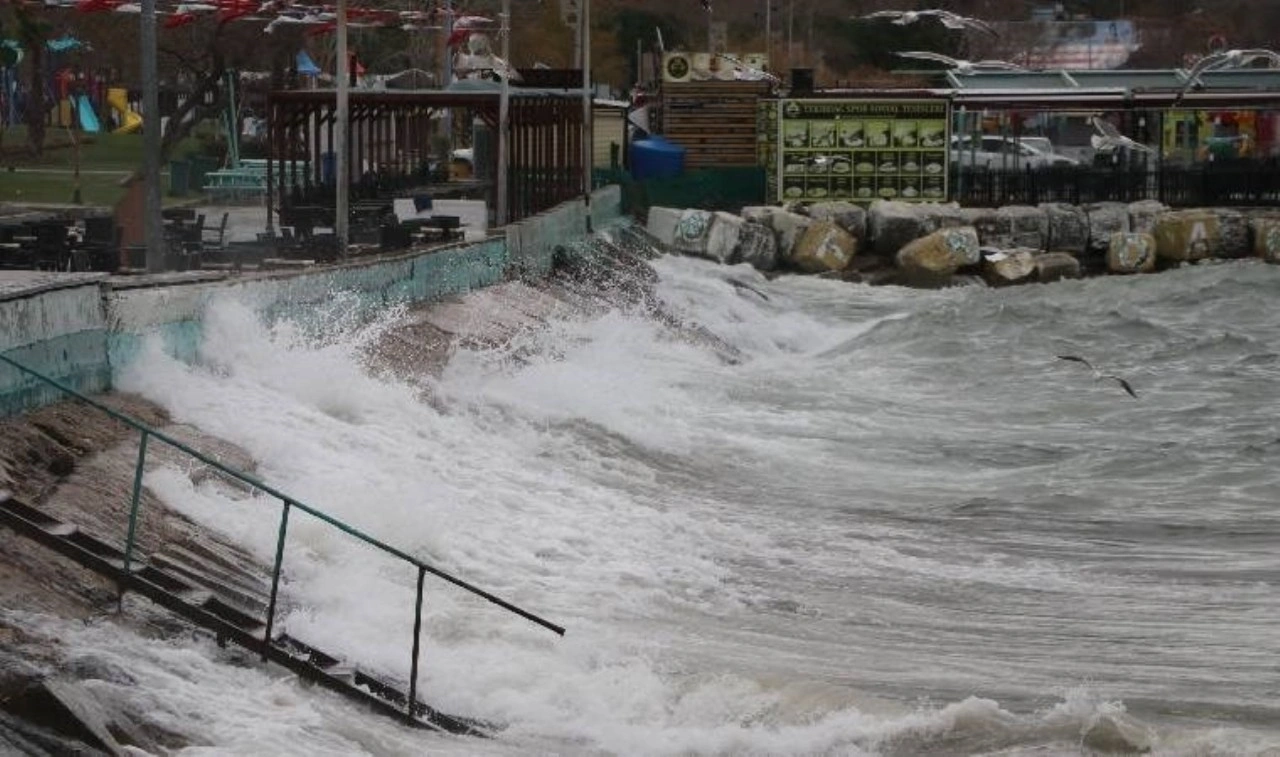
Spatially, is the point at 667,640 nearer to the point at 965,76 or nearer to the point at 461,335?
the point at 461,335

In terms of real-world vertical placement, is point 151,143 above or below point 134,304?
above

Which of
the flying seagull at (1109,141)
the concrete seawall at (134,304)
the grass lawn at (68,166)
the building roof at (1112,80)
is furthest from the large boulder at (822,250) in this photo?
the concrete seawall at (134,304)

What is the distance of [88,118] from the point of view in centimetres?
6097

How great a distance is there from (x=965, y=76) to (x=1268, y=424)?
32308mm

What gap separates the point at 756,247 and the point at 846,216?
2777mm

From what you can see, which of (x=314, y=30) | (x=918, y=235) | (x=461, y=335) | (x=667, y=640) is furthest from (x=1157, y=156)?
(x=667, y=640)

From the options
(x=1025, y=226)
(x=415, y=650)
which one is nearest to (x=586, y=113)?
(x=1025, y=226)

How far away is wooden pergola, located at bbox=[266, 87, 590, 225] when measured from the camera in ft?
124

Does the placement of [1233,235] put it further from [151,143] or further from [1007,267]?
[151,143]

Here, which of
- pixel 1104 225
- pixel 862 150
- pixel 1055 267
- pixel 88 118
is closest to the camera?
pixel 1055 267

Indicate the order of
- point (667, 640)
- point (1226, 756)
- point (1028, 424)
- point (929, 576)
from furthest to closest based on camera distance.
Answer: point (1028, 424) < point (929, 576) < point (667, 640) < point (1226, 756)

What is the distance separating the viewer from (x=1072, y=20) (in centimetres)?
9444

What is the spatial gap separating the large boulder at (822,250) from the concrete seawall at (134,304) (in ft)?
75.4

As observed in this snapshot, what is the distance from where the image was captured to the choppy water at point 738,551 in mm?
12539
